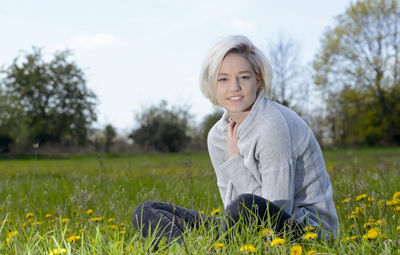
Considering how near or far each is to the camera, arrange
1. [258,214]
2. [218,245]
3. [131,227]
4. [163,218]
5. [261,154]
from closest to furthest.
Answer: [218,245], [258,214], [261,154], [163,218], [131,227]

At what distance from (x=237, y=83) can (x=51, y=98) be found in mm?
33396

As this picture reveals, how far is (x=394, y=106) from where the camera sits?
31.8m

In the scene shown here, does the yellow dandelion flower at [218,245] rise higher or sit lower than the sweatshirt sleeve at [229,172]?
lower

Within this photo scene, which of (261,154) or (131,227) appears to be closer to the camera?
(261,154)

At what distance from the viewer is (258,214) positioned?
2254mm

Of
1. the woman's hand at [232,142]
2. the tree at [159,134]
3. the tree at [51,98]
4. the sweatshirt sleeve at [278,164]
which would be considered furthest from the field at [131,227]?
the tree at [51,98]

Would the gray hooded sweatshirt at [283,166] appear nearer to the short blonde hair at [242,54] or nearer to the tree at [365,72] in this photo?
the short blonde hair at [242,54]

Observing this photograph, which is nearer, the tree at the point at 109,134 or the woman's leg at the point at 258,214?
the woman's leg at the point at 258,214

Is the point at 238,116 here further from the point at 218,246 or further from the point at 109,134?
the point at 109,134

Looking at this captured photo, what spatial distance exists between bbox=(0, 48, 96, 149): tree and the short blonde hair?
31069mm

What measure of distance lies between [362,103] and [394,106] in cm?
231

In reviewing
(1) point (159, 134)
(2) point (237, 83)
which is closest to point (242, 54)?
(2) point (237, 83)

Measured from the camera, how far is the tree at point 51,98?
32.6m

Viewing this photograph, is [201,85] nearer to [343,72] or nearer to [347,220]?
[347,220]
